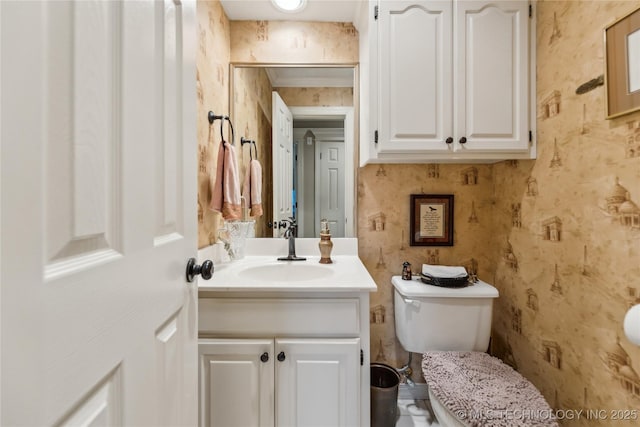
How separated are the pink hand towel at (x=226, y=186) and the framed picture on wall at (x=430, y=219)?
3.34 feet

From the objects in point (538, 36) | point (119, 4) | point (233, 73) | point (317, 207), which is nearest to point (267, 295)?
point (317, 207)

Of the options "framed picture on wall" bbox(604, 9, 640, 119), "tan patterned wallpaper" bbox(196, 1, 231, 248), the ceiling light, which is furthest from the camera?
the ceiling light

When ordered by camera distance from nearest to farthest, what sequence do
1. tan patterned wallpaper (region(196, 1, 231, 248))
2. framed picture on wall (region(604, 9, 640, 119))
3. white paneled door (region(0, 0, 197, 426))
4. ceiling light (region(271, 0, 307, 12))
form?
white paneled door (region(0, 0, 197, 426)) → framed picture on wall (region(604, 9, 640, 119)) → tan patterned wallpaper (region(196, 1, 231, 248)) → ceiling light (region(271, 0, 307, 12))

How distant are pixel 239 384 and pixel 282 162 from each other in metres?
1.17

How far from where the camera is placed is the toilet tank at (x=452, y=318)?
1.40 metres

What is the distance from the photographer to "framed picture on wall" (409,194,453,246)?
5.59ft

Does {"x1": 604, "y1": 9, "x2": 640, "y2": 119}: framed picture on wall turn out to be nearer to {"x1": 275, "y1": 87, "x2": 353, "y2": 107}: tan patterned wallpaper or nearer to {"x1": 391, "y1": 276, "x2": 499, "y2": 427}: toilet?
{"x1": 391, "y1": 276, "x2": 499, "y2": 427}: toilet

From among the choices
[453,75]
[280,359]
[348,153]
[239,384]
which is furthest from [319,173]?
[239,384]

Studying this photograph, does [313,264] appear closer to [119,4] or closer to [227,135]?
[227,135]

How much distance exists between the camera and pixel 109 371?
0.46 metres

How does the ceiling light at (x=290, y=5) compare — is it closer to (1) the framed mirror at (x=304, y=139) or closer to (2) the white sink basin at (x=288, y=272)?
(1) the framed mirror at (x=304, y=139)

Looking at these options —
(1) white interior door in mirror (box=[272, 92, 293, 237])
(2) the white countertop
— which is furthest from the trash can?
(1) white interior door in mirror (box=[272, 92, 293, 237])

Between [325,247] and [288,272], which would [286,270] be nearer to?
[288,272]

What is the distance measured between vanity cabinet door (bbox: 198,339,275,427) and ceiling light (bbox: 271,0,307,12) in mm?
1696
